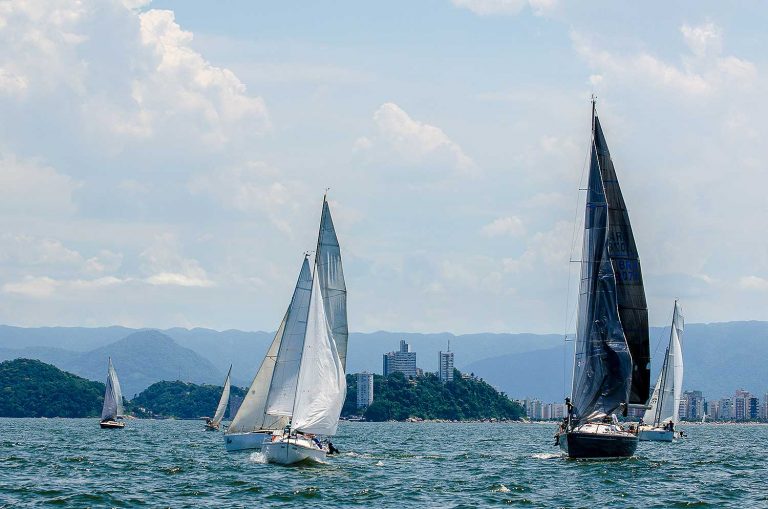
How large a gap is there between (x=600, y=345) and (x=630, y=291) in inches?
251

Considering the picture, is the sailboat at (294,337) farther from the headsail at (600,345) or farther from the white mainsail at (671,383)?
the white mainsail at (671,383)

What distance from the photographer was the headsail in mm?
70875

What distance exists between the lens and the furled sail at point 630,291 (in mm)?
75500

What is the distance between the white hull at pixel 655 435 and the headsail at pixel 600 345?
50.3 metres

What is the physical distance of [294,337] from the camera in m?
75.8

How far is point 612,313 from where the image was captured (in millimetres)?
71062

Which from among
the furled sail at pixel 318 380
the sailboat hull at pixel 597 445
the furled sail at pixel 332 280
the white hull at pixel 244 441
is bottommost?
the white hull at pixel 244 441

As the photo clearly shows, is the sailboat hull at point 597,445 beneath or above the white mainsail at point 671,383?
beneath

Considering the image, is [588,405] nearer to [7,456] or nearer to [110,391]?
[7,456]

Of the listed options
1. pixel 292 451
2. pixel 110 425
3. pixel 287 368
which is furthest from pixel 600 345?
pixel 110 425

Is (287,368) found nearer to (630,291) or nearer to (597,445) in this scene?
(597,445)

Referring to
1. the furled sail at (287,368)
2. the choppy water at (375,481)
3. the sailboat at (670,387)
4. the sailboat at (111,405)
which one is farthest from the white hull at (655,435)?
the sailboat at (111,405)

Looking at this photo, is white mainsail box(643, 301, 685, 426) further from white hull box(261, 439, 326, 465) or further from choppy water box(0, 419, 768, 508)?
white hull box(261, 439, 326, 465)

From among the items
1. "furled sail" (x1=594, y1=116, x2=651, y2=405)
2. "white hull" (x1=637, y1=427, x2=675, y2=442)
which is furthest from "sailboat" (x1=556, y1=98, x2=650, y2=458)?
"white hull" (x1=637, y1=427, x2=675, y2=442)
